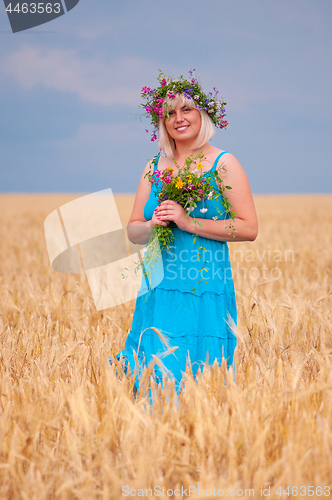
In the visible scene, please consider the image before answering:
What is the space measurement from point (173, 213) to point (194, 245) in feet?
0.89

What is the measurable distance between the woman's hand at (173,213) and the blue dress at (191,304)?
0.47 feet

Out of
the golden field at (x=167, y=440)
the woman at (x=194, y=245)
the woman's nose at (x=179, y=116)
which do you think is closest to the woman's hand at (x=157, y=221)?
the woman at (x=194, y=245)

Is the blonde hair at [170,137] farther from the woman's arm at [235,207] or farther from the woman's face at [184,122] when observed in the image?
the woman's arm at [235,207]

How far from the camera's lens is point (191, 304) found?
88.8 inches

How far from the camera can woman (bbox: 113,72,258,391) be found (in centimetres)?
220

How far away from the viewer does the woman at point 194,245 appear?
2.20 m

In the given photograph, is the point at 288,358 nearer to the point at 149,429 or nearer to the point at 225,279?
the point at 225,279

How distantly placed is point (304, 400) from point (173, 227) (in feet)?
3.55

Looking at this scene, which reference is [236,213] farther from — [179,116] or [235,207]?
[179,116]

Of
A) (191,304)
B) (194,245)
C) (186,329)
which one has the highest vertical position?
(194,245)

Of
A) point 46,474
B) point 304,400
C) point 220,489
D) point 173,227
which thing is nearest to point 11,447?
point 46,474

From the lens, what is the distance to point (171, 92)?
2.22m

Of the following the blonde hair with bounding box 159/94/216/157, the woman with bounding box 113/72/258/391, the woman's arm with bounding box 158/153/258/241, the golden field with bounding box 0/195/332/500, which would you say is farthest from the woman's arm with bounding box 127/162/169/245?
the golden field with bounding box 0/195/332/500

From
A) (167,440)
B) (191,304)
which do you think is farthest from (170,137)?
(167,440)
